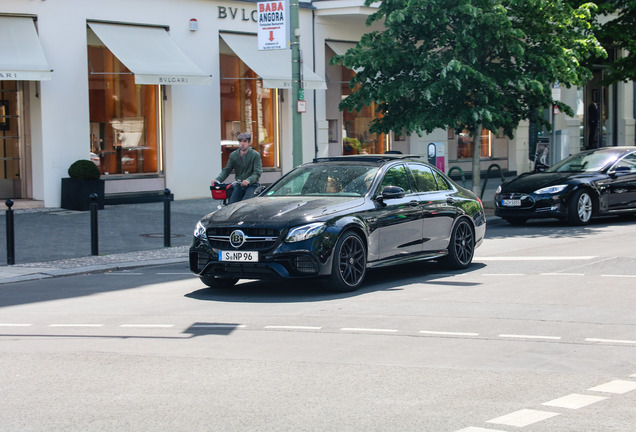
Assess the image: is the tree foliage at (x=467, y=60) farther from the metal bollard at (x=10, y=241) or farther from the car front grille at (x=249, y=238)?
the car front grille at (x=249, y=238)

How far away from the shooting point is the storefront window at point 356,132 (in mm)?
27500

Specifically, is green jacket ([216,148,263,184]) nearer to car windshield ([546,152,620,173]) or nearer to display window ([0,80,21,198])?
car windshield ([546,152,620,173])

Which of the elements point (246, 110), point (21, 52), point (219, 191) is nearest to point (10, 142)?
point (21, 52)

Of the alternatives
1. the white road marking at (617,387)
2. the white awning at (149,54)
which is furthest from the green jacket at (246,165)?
the white road marking at (617,387)

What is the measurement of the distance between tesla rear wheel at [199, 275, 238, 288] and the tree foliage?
9.58 metres

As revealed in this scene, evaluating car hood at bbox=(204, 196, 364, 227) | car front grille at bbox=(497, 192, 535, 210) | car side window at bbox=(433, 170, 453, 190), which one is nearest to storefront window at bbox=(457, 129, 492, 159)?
car front grille at bbox=(497, 192, 535, 210)

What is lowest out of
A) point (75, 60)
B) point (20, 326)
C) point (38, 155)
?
point (20, 326)

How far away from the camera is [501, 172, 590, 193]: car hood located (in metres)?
18.3

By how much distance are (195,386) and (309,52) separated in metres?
20.1

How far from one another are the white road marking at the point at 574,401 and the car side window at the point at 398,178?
5687 mm

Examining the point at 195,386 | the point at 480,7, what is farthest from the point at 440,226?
the point at 480,7

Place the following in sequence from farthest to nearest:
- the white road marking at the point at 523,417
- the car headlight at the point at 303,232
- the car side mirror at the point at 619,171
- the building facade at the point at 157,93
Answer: the building facade at the point at 157,93, the car side mirror at the point at 619,171, the car headlight at the point at 303,232, the white road marking at the point at 523,417

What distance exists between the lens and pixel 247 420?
220 inches

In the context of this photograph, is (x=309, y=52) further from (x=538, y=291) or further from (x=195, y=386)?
(x=195, y=386)
